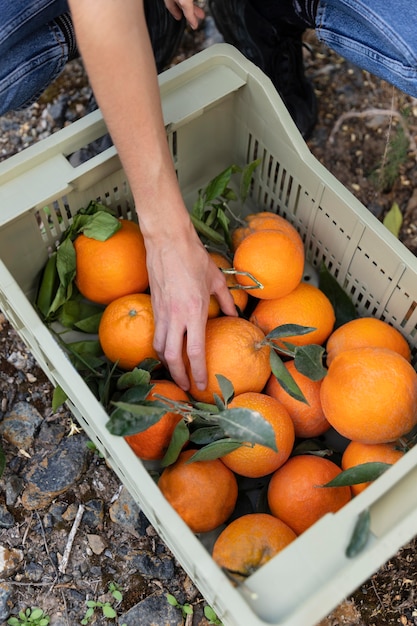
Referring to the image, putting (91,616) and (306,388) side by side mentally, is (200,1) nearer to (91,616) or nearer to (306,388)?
(306,388)

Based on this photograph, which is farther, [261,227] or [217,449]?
[261,227]

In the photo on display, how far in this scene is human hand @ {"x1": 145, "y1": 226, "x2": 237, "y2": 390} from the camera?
2.75ft

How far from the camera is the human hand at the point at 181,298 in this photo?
0.84 m

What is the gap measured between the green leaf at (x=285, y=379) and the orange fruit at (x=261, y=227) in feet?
0.70

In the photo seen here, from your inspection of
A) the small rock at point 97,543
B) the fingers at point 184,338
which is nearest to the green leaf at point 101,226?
the fingers at point 184,338

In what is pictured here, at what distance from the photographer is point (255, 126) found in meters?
1.08

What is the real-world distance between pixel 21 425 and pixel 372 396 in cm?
65

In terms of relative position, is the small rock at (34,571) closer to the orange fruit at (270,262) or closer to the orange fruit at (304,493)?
the orange fruit at (304,493)

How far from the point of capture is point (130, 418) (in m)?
0.75

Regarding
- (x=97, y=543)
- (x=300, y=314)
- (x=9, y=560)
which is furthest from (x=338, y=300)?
(x=9, y=560)

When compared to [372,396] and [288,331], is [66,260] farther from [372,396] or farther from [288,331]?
[372,396]

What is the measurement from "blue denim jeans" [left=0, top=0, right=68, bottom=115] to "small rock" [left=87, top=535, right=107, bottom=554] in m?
0.71

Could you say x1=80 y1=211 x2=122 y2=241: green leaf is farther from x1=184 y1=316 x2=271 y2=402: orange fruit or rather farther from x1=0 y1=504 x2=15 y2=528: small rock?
Answer: x1=0 y1=504 x2=15 y2=528: small rock

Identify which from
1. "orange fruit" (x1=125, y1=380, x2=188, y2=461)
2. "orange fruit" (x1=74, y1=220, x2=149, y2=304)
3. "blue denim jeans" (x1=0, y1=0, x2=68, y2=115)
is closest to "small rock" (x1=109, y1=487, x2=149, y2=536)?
"orange fruit" (x1=125, y1=380, x2=188, y2=461)
